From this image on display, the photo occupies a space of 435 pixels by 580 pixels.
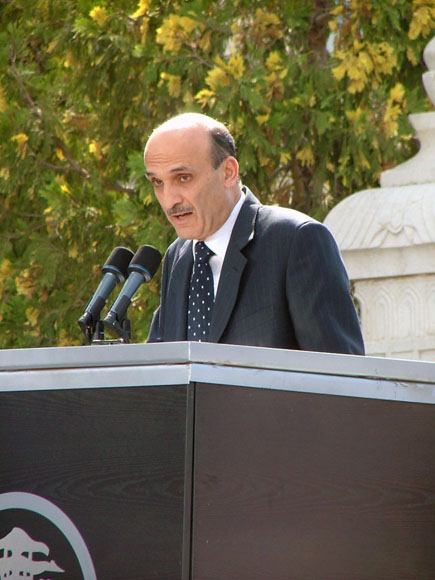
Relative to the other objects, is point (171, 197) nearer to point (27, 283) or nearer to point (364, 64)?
point (364, 64)

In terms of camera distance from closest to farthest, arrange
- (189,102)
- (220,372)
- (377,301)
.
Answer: (220,372)
(377,301)
(189,102)

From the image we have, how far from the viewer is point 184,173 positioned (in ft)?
10.9

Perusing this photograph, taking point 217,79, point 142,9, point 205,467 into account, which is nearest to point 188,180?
point 205,467

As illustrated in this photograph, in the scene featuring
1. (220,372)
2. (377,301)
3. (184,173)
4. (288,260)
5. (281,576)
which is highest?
(377,301)

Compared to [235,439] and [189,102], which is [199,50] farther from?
[235,439]

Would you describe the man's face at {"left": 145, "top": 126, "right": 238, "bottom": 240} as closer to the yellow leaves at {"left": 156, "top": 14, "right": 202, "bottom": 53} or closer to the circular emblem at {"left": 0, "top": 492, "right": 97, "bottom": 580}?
the circular emblem at {"left": 0, "top": 492, "right": 97, "bottom": 580}

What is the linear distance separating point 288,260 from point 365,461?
0.83m

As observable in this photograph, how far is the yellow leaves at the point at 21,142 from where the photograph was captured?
29.2 feet

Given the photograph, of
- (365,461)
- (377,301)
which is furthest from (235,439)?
(377,301)

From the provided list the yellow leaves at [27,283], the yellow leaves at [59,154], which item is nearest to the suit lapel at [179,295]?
the yellow leaves at [27,283]

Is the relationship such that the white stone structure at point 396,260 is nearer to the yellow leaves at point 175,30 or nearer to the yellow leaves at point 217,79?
the yellow leaves at point 217,79

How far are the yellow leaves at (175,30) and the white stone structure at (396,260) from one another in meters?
2.49

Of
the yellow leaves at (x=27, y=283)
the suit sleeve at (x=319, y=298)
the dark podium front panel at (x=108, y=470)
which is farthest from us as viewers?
the yellow leaves at (x=27, y=283)

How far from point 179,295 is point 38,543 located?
110 centimetres
